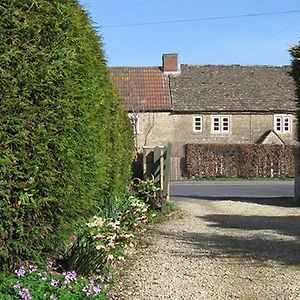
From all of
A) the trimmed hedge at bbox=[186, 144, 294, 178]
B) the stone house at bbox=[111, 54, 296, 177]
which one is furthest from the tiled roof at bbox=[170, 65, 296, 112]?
the trimmed hedge at bbox=[186, 144, 294, 178]

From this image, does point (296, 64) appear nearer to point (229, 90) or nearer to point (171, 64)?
point (229, 90)

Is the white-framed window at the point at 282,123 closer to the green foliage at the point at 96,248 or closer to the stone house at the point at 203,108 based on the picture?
the stone house at the point at 203,108

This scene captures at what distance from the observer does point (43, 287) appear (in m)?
4.88

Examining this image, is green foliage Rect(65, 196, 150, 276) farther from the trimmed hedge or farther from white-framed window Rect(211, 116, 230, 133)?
white-framed window Rect(211, 116, 230, 133)

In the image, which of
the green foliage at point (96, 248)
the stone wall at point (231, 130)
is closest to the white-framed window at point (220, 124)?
the stone wall at point (231, 130)

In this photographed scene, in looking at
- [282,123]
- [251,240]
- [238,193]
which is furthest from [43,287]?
[282,123]

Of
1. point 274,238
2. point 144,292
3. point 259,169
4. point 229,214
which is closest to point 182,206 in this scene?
point 229,214

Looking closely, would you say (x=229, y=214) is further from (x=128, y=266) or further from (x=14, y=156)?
(x=14, y=156)

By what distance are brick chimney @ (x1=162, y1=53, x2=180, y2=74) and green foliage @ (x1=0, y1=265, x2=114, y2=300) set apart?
40775 mm

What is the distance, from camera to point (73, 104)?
5.76 m

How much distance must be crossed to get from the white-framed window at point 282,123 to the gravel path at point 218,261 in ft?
102

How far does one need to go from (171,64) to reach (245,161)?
9.98 meters

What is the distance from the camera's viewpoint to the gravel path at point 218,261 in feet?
21.7

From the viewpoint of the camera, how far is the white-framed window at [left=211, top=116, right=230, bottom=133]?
1729 inches
